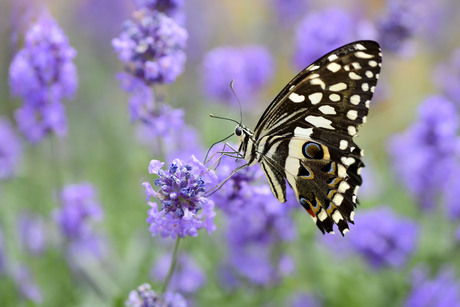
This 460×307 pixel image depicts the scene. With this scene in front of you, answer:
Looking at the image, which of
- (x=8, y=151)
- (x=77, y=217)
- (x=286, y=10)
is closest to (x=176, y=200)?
(x=77, y=217)

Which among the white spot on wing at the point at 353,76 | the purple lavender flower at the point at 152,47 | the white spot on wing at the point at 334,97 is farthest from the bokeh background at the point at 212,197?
the white spot on wing at the point at 353,76

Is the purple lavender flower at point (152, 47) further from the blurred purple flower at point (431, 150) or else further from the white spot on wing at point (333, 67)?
the blurred purple flower at point (431, 150)

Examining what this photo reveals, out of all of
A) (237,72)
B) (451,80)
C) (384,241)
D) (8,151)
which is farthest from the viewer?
(451,80)

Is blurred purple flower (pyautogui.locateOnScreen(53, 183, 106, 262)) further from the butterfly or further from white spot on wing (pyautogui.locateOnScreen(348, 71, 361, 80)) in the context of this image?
white spot on wing (pyautogui.locateOnScreen(348, 71, 361, 80))

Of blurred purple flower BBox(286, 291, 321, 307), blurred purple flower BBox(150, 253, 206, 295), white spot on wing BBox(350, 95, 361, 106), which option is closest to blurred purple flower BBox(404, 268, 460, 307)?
blurred purple flower BBox(286, 291, 321, 307)

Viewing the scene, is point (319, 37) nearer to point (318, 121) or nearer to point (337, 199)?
point (318, 121)
